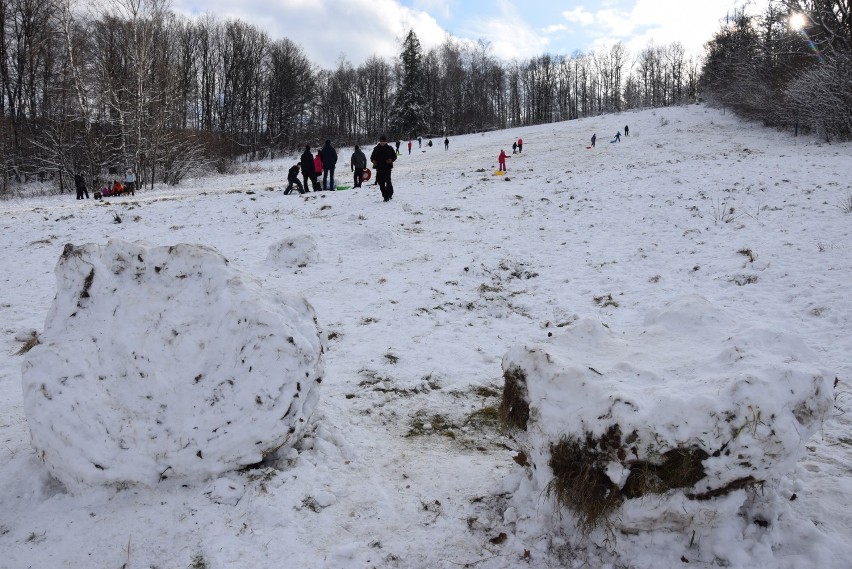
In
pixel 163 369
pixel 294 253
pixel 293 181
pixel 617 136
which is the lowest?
pixel 163 369

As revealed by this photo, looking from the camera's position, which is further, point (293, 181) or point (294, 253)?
point (293, 181)

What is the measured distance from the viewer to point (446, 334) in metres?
6.20

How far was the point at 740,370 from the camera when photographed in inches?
107

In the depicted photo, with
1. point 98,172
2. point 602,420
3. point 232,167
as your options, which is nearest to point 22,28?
point 98,172

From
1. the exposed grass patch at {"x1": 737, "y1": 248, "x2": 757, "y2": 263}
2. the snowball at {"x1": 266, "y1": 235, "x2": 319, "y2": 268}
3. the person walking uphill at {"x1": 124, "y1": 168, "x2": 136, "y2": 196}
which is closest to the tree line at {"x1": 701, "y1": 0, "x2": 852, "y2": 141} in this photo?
the exposed grass patch at {"x1": 737, "y1": 248, "x2": 757, "y2": 263}

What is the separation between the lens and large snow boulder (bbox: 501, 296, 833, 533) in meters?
2.44

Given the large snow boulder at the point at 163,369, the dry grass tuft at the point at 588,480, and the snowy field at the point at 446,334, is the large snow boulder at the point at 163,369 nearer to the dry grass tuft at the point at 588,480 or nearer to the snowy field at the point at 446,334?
the snowy field at the point at 446,334

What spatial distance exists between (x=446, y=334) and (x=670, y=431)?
3862 millimetres

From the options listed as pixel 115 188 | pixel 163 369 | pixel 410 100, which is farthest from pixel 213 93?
pixel 163 369

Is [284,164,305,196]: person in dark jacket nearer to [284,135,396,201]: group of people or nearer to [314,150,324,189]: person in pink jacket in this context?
[284,135,396,201]: group of people

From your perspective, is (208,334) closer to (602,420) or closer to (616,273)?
(602,420)

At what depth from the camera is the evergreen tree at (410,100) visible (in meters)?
54.3

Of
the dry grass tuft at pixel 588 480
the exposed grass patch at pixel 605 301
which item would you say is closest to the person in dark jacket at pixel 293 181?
the exposed grass patch at pixel 605 301

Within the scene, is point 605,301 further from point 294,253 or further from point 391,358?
point 294,253
